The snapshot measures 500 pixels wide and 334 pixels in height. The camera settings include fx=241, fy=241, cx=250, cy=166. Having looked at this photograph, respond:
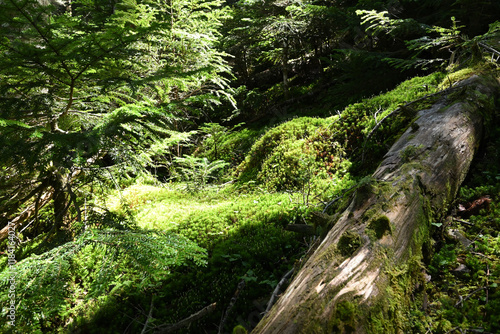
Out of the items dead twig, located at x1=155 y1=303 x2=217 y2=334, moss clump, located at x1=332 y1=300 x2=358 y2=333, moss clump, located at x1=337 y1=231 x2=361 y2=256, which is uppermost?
moss clump, located at x1=337 y1=231 x2=361 y2=256

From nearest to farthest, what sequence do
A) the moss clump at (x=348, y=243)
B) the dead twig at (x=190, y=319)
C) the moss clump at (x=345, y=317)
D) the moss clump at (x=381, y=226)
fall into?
the moss clump at (x=345, y=317) < the moss clump at (x=348, y=243) < the moss clump at (x=381, y=226) < the dead twig at (x=190, y=319)

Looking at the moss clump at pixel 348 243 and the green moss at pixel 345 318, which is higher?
the moss clump at pixel 348 243

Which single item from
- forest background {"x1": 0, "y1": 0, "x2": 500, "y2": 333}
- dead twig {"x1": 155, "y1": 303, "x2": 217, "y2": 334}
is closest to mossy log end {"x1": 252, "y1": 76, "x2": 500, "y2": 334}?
forest background {"x1": 0, "y1": 0, "x2": 500, "y2": 333}

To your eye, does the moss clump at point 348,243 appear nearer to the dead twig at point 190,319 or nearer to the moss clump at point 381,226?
the moss clump at point 381,226

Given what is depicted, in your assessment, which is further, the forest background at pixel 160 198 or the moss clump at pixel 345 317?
the forest background at pixel 160 198

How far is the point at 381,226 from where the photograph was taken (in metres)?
1.93

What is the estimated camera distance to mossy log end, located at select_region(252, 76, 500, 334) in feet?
4.91

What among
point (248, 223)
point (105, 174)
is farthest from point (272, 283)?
point (105, 174)

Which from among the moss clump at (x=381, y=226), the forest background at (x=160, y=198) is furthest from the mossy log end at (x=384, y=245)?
the forest background at (x=160, y=198)

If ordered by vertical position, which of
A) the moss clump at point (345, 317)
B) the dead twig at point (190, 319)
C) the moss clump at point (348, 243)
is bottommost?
the dead twig at point (190, 319)

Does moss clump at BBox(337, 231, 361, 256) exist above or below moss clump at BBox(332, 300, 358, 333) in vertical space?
above

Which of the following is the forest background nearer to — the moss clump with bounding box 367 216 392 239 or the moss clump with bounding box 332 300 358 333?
the moss clump with bounding box 332 300 358 333

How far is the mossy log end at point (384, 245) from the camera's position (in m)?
1.50

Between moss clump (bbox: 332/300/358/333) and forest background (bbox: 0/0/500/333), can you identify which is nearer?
moss clump (bbox: 332/300/358/333)
